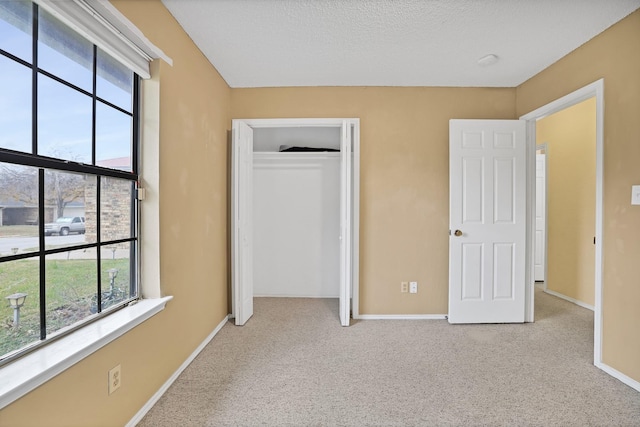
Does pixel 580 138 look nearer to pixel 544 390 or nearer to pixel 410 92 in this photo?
pixel 410 92

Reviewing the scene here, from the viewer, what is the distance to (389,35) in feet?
7.28

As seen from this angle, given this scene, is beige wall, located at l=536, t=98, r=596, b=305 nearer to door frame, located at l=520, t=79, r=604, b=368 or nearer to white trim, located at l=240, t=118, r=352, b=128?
door frame, located at l=520, t=79, r=604, b=368

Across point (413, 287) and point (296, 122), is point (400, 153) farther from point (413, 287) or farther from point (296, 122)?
point (413, 287)

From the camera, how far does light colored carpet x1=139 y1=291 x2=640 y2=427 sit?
169 cm

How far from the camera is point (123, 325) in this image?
1448 mm

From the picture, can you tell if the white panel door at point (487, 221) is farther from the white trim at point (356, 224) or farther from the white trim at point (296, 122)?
the white trim at point (296, 122)

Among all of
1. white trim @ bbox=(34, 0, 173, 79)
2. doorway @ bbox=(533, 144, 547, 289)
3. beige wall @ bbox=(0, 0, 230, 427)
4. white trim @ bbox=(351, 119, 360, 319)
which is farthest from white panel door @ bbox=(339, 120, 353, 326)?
doorway @ bbox=(533, 144, 547, 289)

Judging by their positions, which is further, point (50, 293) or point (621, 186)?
point (621, 186)

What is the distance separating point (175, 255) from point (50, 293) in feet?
2.51

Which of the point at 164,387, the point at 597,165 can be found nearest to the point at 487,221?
the point at 597,165

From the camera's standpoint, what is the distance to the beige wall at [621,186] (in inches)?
77.0

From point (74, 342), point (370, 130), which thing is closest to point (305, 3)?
point (370, 130)

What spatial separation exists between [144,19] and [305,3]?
0.94 metres

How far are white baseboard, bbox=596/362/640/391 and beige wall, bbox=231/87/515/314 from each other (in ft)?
4.42
